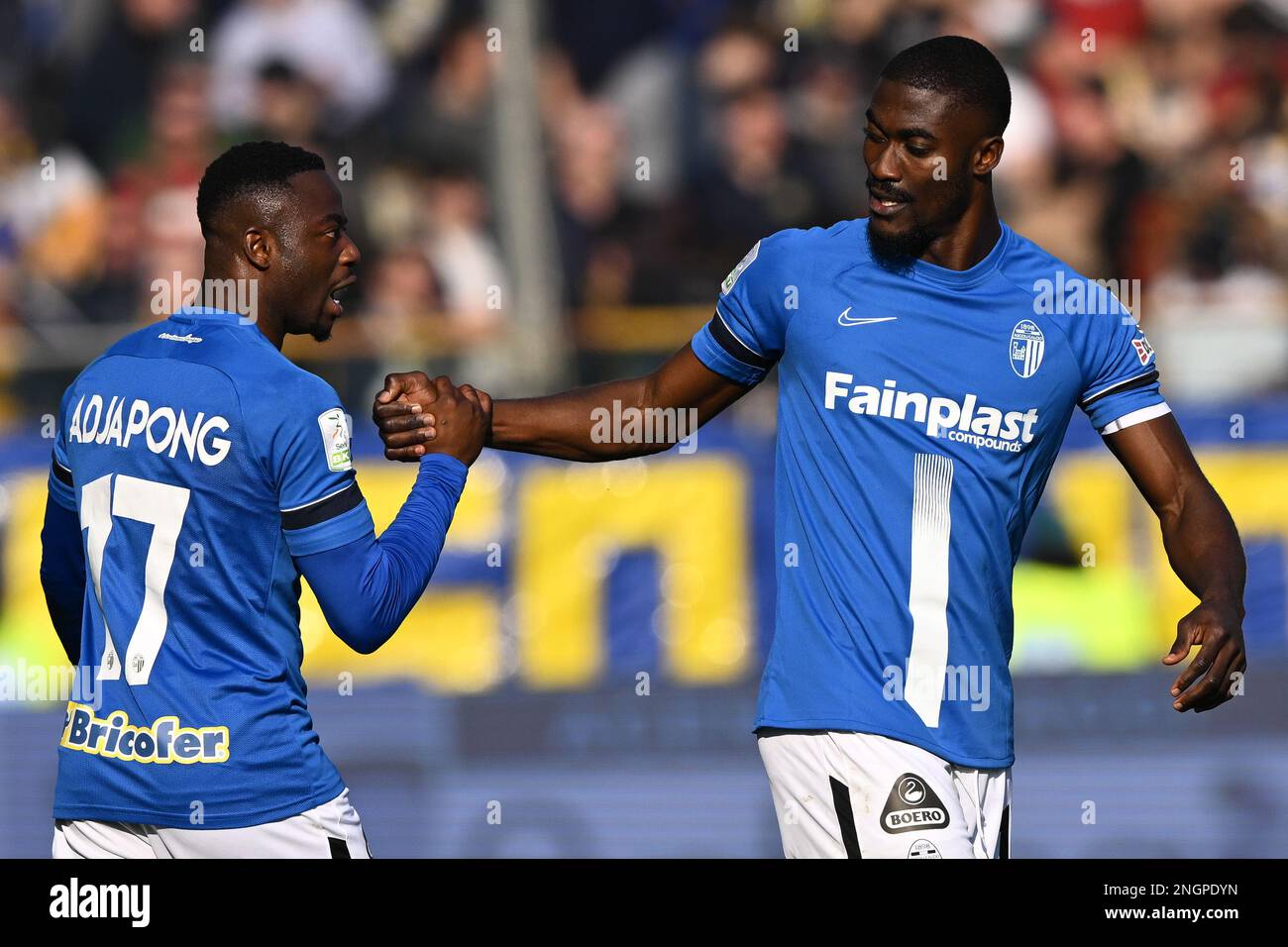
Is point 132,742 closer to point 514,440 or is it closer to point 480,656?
point 514,440

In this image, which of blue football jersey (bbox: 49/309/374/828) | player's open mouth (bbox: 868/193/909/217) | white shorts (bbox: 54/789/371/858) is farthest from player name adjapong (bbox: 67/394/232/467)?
player's open mouth (bbox: 868/193/909/217)

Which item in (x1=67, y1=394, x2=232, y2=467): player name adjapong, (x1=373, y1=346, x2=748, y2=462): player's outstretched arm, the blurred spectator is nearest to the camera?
(x1=67, y1=394, x2=232, y2=467): player name adjapong

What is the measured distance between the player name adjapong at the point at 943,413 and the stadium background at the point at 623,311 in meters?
3.57

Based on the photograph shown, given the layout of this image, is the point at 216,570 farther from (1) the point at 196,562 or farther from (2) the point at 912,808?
(2) the point at 912,808

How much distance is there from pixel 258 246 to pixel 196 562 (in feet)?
2.45

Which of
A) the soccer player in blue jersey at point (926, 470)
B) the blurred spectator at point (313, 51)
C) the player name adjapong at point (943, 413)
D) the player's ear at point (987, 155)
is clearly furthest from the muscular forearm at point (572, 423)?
the blurred spectator at point (313, 51)

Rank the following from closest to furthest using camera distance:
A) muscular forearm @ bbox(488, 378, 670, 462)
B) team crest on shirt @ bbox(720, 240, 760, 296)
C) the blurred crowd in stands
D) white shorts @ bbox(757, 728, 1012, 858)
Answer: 1. white shorts @ bbox(757, 728, 1012, 858)
2. team crest on shirt @ bbox(720, 240, 760, 296)
3. muscular forearm @ bbox(488, 378, 670, 462)
4. the blurred crowd in stands

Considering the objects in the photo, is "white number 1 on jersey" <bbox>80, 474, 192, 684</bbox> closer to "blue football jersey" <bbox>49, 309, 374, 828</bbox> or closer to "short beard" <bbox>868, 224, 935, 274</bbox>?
"blue football jersey" <bbox>49, 309, 374, 828</bbox>

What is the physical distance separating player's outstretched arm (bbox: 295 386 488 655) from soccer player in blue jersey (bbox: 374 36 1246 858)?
85 centimetres

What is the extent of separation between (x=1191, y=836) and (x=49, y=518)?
16.9ft

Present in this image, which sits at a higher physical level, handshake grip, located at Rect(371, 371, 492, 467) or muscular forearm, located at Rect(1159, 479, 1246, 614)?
handshake grip, located at Rect(371, 371, 492, 467)

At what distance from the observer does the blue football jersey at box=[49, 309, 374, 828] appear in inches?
160

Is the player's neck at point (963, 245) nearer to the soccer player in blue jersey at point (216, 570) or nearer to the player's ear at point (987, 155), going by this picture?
the player's ear at point (987, 155)

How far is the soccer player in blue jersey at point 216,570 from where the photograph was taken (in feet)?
13.4
